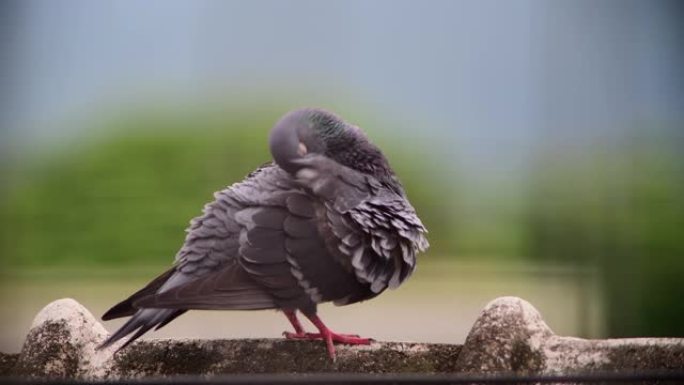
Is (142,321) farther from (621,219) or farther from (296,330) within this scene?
(621,219)

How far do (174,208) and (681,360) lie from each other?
103 cm

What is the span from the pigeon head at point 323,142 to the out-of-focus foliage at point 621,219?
770mm

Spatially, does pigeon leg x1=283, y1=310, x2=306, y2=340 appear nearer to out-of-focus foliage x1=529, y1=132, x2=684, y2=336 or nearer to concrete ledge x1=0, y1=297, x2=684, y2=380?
concrete ledge x1=0, y1=297, x2=684, y2=380

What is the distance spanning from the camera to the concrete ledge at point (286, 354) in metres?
1.33

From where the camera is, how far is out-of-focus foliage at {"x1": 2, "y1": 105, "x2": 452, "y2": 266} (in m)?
1.77

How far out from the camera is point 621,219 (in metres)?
2.01

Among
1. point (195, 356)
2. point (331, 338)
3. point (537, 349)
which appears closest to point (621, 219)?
point (537, 349)

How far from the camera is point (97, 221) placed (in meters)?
1.88

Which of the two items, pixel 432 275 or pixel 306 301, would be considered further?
pixel 432 275

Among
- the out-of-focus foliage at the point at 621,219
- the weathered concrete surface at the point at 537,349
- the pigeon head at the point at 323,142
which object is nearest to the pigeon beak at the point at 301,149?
the pigeon head at the point at 323,142

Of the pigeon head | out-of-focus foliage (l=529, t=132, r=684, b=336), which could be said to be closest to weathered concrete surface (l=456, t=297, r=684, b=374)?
the pigeon head

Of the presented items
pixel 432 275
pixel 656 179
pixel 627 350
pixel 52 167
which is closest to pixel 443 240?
pixel 432 275

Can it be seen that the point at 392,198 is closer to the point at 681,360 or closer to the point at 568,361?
the point at 568,361

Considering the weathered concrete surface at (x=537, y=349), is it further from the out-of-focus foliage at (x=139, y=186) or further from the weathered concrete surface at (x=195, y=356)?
the out-of-focus foliage at (x=139, y=186)
